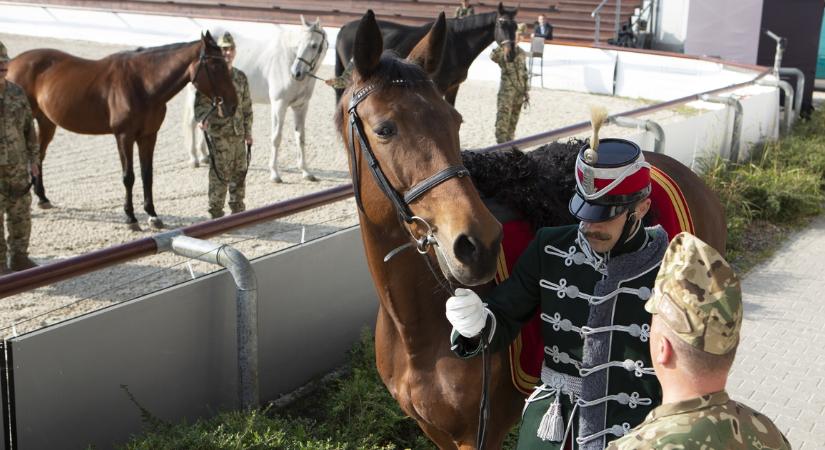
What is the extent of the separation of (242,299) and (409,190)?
68.2 inches

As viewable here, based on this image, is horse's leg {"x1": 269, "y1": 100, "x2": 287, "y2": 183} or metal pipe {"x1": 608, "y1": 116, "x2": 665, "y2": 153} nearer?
metal pipe {"x1": 608, "y1": 116, "x2": 665, "y2": 153}

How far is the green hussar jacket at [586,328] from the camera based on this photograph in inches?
105

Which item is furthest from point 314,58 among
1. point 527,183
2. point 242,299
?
Result: point 527,183

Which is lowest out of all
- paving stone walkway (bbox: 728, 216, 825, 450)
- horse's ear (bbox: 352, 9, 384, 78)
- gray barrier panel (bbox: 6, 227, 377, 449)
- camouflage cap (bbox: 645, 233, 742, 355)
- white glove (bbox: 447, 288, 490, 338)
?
paving stone walkway (bbox: 728, 216, 825, 450)

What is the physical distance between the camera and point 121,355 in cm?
396

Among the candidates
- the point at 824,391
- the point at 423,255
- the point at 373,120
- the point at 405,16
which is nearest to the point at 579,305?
the point at 423,255

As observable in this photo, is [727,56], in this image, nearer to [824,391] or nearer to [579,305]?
[824,391]

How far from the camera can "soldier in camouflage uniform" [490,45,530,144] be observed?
1200 centimetres

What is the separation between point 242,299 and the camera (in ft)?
13.9

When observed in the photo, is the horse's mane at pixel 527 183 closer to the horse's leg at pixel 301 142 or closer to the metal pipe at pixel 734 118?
the metal pipe at pixel 734 118

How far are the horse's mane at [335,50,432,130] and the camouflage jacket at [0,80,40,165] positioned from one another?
5.10 metres

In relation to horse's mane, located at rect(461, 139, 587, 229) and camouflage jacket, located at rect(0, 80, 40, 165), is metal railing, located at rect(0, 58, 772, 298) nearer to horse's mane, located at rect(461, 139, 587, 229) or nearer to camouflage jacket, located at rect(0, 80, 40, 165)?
horse's mane, located at rect(461, 139, 587, 229)

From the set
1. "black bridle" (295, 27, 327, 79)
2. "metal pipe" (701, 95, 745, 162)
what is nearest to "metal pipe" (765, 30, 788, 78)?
"metal pipe" (701, 95, 745, 162)

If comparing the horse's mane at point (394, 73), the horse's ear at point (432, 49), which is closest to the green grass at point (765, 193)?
the horse's ear at point (432, 49)
